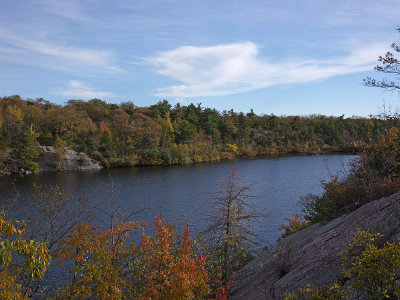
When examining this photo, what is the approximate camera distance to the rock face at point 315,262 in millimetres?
8336

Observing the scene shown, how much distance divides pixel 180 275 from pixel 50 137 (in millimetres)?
62721

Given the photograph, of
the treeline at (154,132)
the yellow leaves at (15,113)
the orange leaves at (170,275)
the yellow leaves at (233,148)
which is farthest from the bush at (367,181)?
the yellow leaves at (233,148)

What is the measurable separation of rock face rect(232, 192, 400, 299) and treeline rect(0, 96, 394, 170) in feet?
144

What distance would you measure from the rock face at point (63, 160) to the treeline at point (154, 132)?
183cm

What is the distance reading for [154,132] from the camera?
237ft

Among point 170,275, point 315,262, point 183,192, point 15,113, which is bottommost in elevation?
point 183,192

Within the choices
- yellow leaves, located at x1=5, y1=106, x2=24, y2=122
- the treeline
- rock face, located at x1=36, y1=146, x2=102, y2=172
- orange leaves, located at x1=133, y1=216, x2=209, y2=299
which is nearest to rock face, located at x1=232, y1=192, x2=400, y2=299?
orange leaves, located at x1=133, y1=216, x2=209, y2=299

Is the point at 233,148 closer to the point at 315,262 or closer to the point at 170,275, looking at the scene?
the point at 315,262

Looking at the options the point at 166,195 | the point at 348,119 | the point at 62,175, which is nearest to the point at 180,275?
the point at 166,195

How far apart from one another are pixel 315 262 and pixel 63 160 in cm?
5745

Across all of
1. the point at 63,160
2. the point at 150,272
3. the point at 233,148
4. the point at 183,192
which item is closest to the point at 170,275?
the point at 150,272

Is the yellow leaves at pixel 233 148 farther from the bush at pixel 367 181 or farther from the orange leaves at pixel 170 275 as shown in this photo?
the orange leaves at pixel 170 275

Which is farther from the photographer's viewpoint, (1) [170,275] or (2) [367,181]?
(2) [367,181]

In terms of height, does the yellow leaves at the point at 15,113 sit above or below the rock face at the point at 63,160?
above
